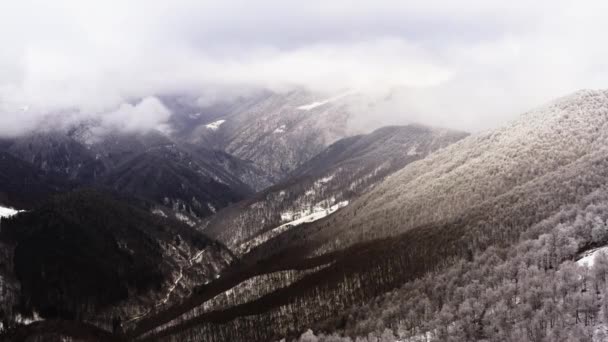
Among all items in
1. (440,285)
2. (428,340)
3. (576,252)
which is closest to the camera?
(428,340)

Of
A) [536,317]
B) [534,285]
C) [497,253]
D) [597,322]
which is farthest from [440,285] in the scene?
[597,322]

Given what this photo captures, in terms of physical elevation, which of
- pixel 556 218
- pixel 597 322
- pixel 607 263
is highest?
pixel 556 218

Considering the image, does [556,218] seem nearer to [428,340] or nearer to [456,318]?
[456,318]

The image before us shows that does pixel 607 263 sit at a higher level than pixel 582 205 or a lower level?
lower

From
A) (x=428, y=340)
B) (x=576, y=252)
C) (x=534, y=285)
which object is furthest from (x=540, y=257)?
(x=428, y=340)

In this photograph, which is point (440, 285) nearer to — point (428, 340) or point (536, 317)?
point (428, 340)

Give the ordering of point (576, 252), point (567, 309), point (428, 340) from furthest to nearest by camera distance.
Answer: point (576, 252) < point (428, 340) < point (567, 309)

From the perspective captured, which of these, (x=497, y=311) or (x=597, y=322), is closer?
(x=597, y=322)
